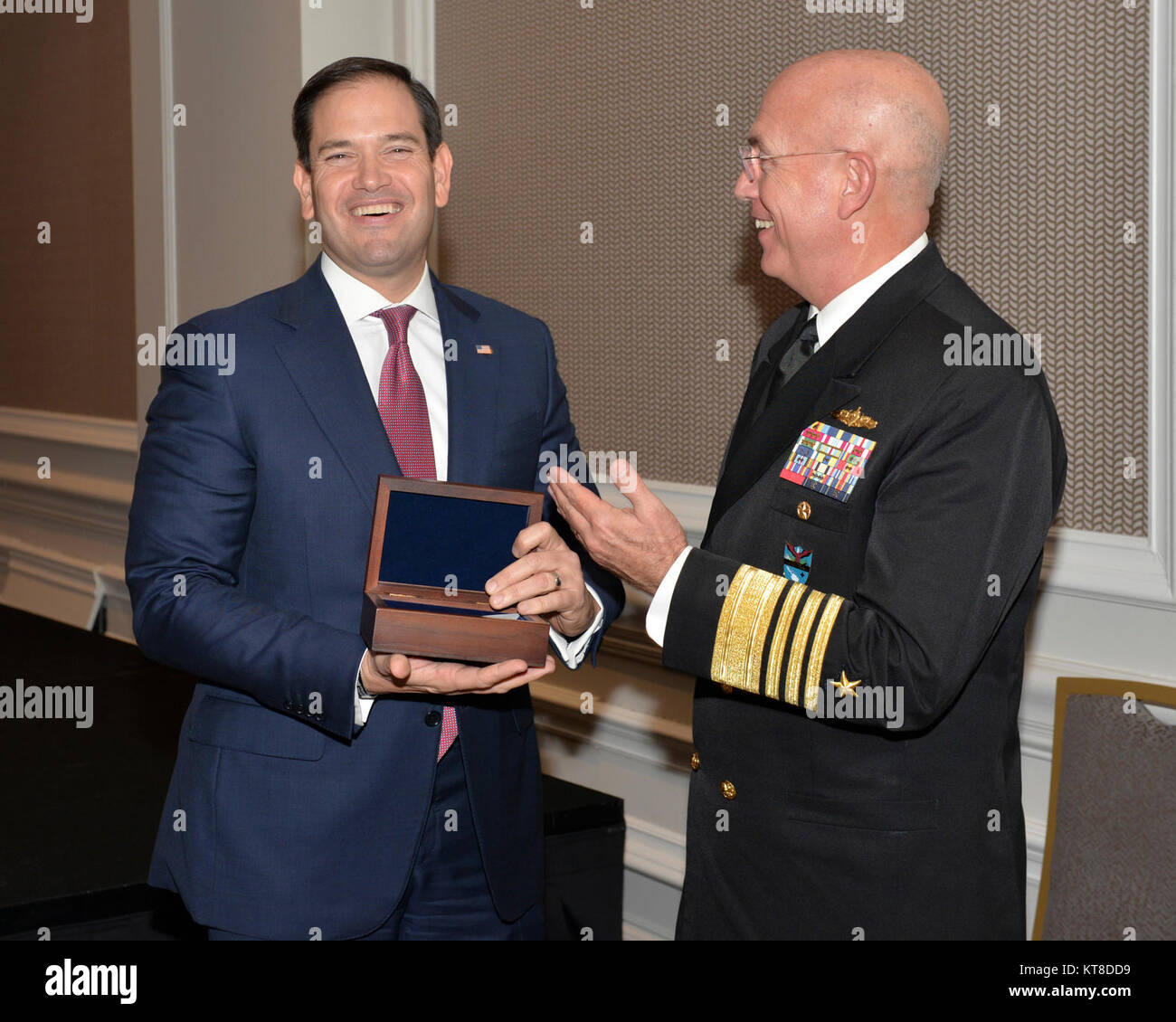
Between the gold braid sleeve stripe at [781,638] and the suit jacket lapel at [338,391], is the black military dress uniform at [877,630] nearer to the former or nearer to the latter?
the gold braid sleeve stripe at [781,638]

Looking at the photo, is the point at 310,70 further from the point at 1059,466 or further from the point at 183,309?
the point at 1059,466

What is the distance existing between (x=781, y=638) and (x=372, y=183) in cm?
90

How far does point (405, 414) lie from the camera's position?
1.94 metres

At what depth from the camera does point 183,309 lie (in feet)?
14.6

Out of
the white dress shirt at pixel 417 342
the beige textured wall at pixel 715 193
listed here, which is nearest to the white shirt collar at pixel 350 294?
the white dress shirt at pixel 417 342

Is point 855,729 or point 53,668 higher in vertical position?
point 855,729

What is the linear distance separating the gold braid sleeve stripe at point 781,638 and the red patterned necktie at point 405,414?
1.61ft

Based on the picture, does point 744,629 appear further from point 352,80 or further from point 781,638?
point 352,80

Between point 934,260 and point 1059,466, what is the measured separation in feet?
1.10

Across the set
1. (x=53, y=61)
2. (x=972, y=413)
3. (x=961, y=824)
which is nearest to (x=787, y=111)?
(x=972, y=413)

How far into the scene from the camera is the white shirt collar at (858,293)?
1.86 meters

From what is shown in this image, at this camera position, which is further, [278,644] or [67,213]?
[67,213]

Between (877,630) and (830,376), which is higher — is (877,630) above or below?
below

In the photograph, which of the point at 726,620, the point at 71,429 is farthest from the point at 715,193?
the point at 71,429
